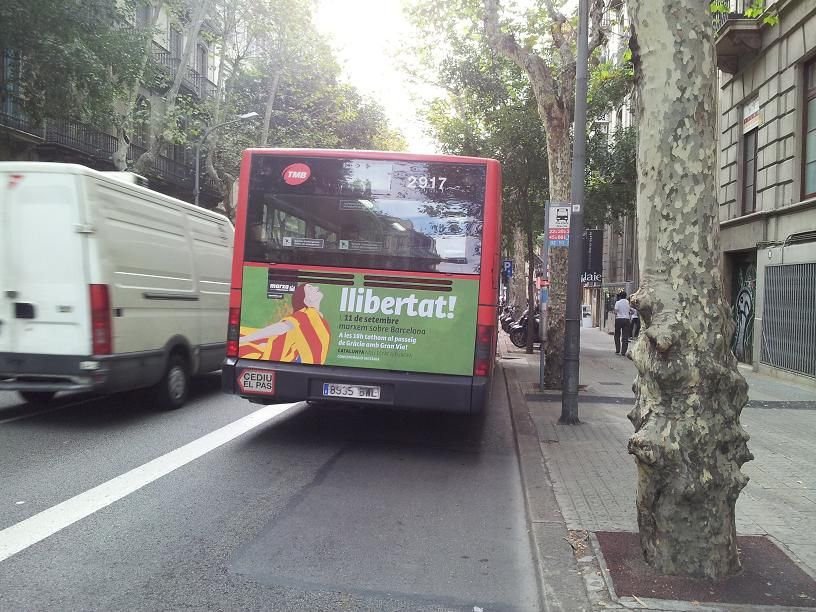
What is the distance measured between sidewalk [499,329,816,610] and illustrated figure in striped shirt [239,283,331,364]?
2.42m

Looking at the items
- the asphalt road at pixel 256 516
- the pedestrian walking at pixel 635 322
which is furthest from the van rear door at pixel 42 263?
the pedestrian walking at pixel 635 322

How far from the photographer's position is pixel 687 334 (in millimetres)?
3572

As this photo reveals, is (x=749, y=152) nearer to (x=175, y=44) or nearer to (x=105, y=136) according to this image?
(x=105, y=136)

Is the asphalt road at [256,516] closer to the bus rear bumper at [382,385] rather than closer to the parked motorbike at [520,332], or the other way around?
the bus rear bumper at [382,385]

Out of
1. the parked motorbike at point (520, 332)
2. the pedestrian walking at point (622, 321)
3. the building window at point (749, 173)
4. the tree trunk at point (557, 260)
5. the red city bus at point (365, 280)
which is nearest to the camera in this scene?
the red city bus at point (365, 280)

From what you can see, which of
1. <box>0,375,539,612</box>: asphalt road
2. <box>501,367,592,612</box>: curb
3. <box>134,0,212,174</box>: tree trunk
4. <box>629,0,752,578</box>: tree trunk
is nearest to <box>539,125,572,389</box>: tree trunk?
<box>0,375,539,612</box>: asphalt road

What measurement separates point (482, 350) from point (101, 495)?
11.1 feet

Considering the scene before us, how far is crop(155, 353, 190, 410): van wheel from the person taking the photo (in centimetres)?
838

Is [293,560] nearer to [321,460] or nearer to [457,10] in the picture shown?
[321,460]

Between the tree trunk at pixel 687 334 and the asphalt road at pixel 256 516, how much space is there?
92 cm

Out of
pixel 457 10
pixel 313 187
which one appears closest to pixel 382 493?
pixel 313 187

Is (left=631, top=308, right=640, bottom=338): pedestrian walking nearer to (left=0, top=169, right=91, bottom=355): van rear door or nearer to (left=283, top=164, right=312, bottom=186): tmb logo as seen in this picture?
(left=283, top=164, right=312, bottom=186): tmb logo

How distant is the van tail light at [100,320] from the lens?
6.88 meters

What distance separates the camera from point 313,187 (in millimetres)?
6715
